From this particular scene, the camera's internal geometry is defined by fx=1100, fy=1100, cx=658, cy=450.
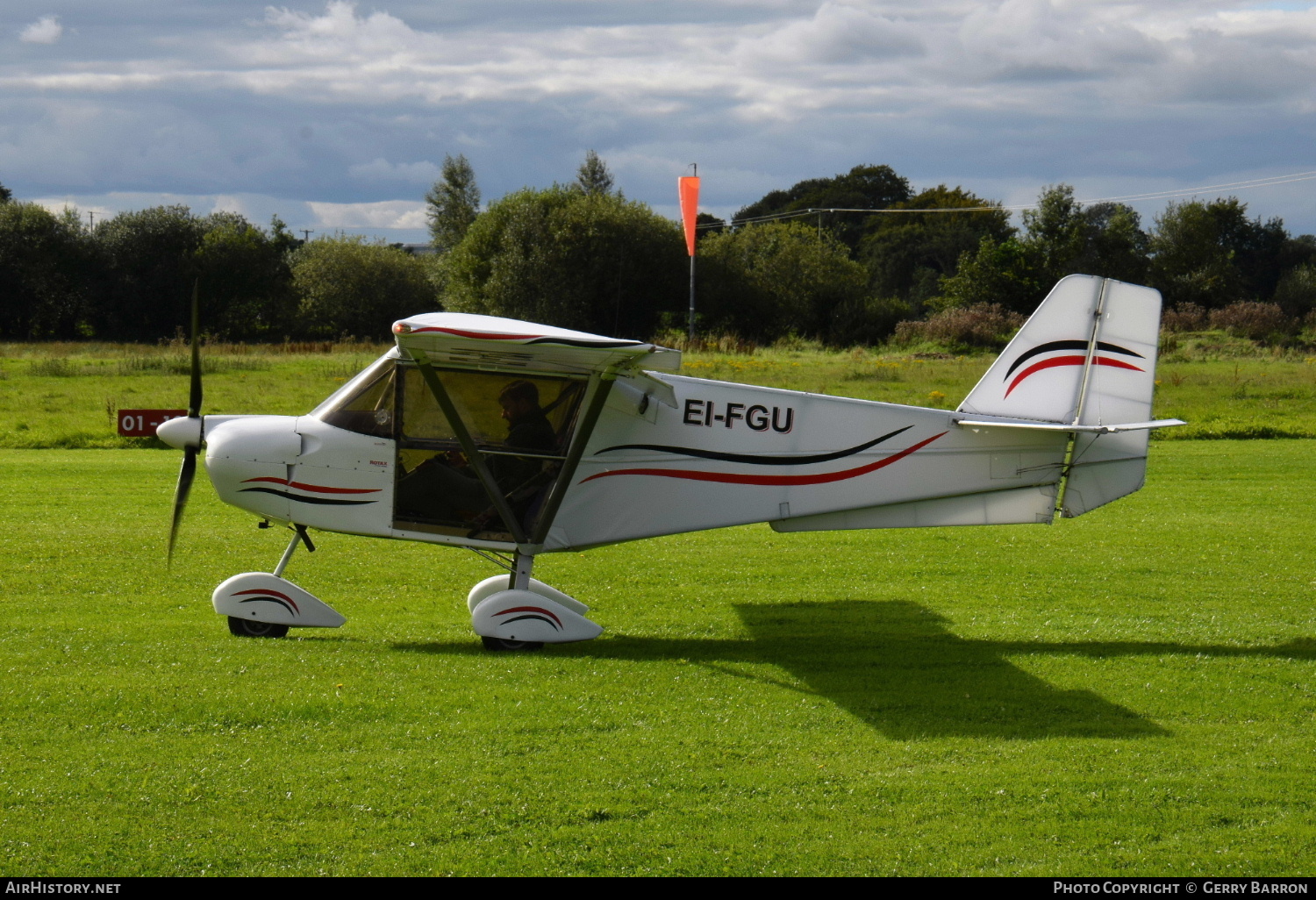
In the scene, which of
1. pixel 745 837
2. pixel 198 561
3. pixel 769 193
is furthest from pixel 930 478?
pixel 769 193

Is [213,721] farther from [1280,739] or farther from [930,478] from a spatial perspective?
[1280,739]

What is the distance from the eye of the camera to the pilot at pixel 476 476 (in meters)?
8.41

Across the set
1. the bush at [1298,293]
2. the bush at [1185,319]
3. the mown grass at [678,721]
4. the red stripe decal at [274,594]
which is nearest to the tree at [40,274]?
the mown grass at [678,721]

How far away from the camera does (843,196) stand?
346 feet

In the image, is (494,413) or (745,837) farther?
(494,413)

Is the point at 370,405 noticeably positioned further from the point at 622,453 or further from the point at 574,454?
the point at 622,453

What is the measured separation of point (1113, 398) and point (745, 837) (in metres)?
5.69

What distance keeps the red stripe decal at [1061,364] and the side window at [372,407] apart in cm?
504

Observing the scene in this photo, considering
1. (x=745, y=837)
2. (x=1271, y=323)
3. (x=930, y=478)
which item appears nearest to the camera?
(x=745, y=837)

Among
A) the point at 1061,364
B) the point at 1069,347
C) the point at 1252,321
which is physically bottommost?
the point at 1061,364

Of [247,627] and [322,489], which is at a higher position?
[322,489]

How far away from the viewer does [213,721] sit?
21.1 ft

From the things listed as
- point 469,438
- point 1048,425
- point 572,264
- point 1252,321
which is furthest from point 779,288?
point 469,438

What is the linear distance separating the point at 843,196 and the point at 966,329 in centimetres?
5893
